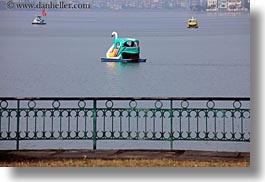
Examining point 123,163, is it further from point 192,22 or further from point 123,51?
point 192,22

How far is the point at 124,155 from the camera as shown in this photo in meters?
7.13

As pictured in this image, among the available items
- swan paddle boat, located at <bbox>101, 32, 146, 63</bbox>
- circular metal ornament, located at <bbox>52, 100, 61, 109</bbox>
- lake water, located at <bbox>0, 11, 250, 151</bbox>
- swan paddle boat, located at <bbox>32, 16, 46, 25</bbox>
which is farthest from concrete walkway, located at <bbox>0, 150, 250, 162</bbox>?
swan paddle boat, located at <bbox>32, 16, 46, 25</bbox>

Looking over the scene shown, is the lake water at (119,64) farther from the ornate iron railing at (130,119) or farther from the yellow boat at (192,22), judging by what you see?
the ornate iron railing at (130,119)

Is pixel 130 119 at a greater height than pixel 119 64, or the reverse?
pixel 119 64

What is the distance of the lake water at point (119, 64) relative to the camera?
7543mm

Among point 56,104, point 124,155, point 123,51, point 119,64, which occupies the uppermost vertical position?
point 123,51

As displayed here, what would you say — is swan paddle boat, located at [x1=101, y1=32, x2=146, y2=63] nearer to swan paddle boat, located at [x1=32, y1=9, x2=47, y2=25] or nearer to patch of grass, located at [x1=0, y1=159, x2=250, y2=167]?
swan paddle boat, located at [x1=32, y1=9, x2=47, y2=25]

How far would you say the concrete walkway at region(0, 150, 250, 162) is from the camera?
7004mm

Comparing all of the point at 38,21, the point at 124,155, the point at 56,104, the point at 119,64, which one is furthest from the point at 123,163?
the point at 38,21

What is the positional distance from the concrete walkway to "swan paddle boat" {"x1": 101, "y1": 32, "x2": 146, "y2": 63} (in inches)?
36.7

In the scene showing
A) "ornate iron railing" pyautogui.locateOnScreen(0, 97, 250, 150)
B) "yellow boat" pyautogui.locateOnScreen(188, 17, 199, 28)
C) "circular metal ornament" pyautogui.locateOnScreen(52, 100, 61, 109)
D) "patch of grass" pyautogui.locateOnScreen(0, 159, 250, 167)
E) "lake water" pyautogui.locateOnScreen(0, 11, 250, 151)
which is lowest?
"patch of grass" pyautogui.locateOnScreen(0, 159, 250, 167)

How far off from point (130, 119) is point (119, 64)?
604 mm

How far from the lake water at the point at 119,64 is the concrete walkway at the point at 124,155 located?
26 cm

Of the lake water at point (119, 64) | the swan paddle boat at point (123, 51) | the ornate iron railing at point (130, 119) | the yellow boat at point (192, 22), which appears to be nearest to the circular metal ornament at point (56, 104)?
the ornate iron railing at point (130, 119)
